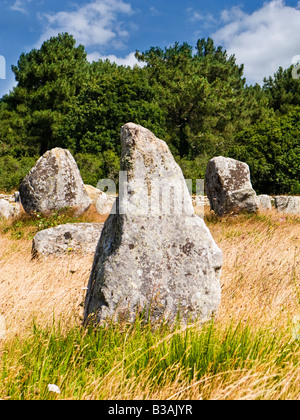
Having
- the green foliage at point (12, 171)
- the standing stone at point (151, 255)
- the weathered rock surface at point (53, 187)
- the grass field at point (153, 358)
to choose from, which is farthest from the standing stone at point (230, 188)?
the green foliage at point (12, 171)

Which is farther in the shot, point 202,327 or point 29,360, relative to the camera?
point 202,327

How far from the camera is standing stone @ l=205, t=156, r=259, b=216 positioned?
437 inches

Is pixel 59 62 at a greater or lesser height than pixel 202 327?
greater

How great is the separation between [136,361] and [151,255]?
33.4 inches

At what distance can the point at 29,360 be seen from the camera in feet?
7.81

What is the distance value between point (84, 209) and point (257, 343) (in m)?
9.49

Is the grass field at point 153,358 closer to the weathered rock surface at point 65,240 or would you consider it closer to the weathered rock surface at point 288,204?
the weathered rock surface at point 65,240

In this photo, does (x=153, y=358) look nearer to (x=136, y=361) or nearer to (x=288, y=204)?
(x=136, y=361)

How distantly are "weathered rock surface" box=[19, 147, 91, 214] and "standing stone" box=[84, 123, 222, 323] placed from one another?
27.2 ft

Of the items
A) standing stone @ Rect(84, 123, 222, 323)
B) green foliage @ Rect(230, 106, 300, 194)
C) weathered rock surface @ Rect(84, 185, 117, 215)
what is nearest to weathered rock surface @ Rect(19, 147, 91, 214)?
weathered rock surface @ Rect(84, 185, 117, 215)

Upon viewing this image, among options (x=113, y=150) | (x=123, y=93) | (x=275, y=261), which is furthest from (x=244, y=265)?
(x=123, y=93)

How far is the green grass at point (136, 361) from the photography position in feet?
7.08

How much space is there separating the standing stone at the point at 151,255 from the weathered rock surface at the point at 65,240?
3.85 meters

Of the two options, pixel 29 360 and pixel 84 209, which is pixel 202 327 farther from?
pixel 84 209
